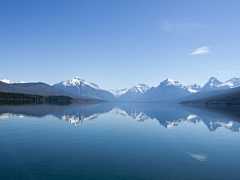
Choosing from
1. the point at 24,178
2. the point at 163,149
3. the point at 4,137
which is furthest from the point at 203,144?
the point at 4,137

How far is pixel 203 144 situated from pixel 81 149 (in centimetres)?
1780

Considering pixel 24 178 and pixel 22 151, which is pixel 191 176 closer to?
pixel 24 178

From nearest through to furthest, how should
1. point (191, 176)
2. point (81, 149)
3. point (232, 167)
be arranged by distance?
point (191, 176), point (232, 167), point (81, 149)

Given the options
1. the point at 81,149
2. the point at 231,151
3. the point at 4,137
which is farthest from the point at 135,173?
the point at 4,137

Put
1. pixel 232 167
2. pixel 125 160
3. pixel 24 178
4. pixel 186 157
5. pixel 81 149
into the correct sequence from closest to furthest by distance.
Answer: pixel 24 178
pixel 232 167
pixel 125 160
pixel 186 157
pixel 81 149

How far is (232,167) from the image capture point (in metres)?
17.4

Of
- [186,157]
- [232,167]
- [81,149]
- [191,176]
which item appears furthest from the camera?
[81,149]

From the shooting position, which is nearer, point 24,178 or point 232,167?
point 24,178

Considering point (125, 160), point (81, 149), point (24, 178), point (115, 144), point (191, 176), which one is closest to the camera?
point (24, 178)

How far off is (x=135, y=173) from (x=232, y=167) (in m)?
9.88

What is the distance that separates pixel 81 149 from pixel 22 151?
260 inches

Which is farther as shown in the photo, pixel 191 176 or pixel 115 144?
pixel 115 144

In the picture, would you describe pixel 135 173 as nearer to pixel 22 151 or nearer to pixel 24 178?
pixel 24 178

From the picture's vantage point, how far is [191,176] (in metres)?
15.2
